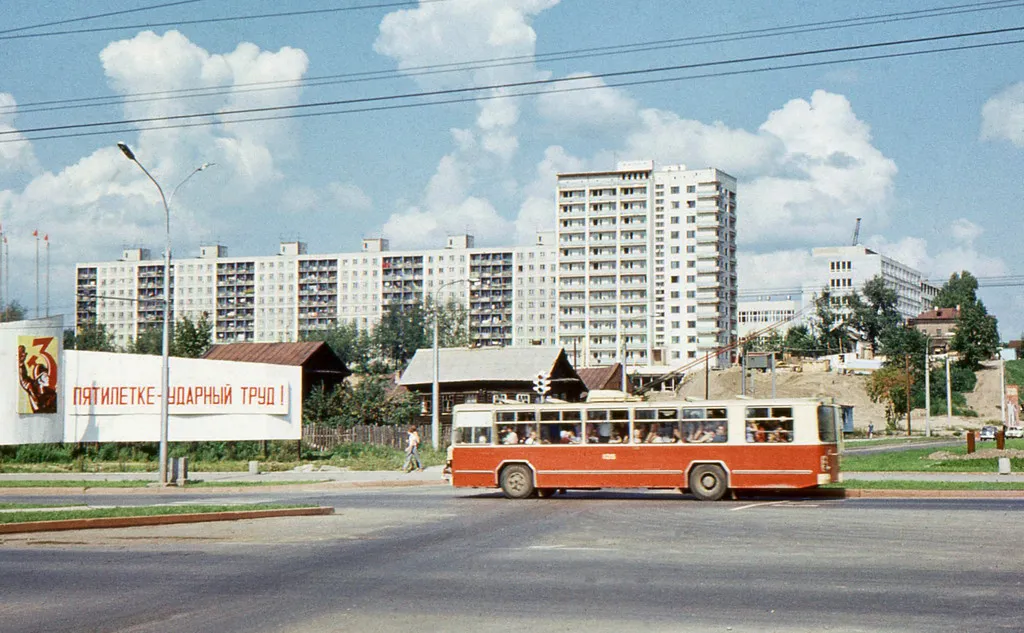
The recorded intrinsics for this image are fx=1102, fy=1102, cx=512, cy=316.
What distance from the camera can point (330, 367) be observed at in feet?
220

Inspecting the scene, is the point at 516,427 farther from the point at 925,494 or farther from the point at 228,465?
the point at 228,465

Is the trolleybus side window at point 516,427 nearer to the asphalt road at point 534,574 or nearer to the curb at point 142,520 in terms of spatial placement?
the asphalt road at point 534,574

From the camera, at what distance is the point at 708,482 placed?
85.8 feet

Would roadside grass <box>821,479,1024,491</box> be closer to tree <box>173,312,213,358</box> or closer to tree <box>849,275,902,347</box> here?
tree <box>173,312,213,358</box>

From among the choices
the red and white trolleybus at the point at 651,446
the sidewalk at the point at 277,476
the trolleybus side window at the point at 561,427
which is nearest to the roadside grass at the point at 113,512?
the red and white trolleybus at the point at 651,446

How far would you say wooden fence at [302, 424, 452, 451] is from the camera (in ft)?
178

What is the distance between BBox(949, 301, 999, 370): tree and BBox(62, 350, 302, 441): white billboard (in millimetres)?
107856

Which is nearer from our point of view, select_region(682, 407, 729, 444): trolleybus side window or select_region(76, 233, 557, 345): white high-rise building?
select_region(682, 407, 729, 444): trolleybus side window

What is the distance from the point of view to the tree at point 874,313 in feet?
501

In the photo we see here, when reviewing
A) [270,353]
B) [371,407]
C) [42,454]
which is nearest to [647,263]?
[270,353]

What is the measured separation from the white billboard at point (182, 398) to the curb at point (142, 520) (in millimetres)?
25115

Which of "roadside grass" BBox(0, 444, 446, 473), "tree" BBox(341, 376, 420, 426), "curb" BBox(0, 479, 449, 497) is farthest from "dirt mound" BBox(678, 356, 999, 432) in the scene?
"curb" BBox(0, 479, 449, 497)

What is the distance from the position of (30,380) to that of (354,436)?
15841 millimetres

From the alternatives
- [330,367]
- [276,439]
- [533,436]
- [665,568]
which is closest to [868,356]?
[330,367]
